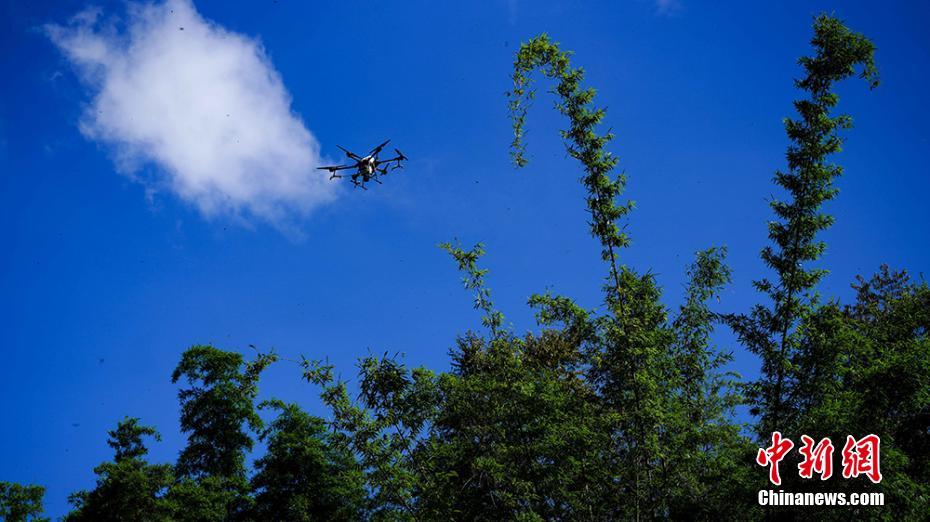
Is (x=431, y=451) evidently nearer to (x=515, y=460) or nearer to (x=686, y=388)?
(x=515, y=460)

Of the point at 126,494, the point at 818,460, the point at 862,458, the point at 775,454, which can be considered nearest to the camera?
the point at 862,458

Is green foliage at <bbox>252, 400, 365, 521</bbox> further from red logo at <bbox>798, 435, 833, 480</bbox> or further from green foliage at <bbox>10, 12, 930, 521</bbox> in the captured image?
red logo at <bbox>798, 435, 833, 480</bbox>

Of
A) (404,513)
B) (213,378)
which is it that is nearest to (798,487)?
(404,513)

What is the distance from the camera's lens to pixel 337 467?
16.7m

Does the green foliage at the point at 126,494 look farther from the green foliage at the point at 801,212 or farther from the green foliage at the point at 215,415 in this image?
the green foliage at the point at 801,212

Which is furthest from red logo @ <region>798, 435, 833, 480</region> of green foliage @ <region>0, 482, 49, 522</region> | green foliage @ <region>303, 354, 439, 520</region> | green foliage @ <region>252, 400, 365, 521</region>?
green foliage @ <region>0, 482, 49, 522</region>

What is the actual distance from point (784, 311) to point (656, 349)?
1.83 m

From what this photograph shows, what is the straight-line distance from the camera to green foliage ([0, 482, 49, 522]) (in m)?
16.7

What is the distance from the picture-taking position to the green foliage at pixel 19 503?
1669 cm

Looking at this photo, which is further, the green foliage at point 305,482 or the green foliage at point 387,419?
the green foliage at point 305,482

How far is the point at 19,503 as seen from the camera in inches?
663

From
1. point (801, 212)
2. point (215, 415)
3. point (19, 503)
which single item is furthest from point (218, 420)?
point (801, 212)

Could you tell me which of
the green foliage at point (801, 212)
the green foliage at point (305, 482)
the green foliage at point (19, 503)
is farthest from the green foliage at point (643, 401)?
the green foliage at point (19, 503)

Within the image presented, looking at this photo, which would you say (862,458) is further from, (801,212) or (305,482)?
(305,482)
